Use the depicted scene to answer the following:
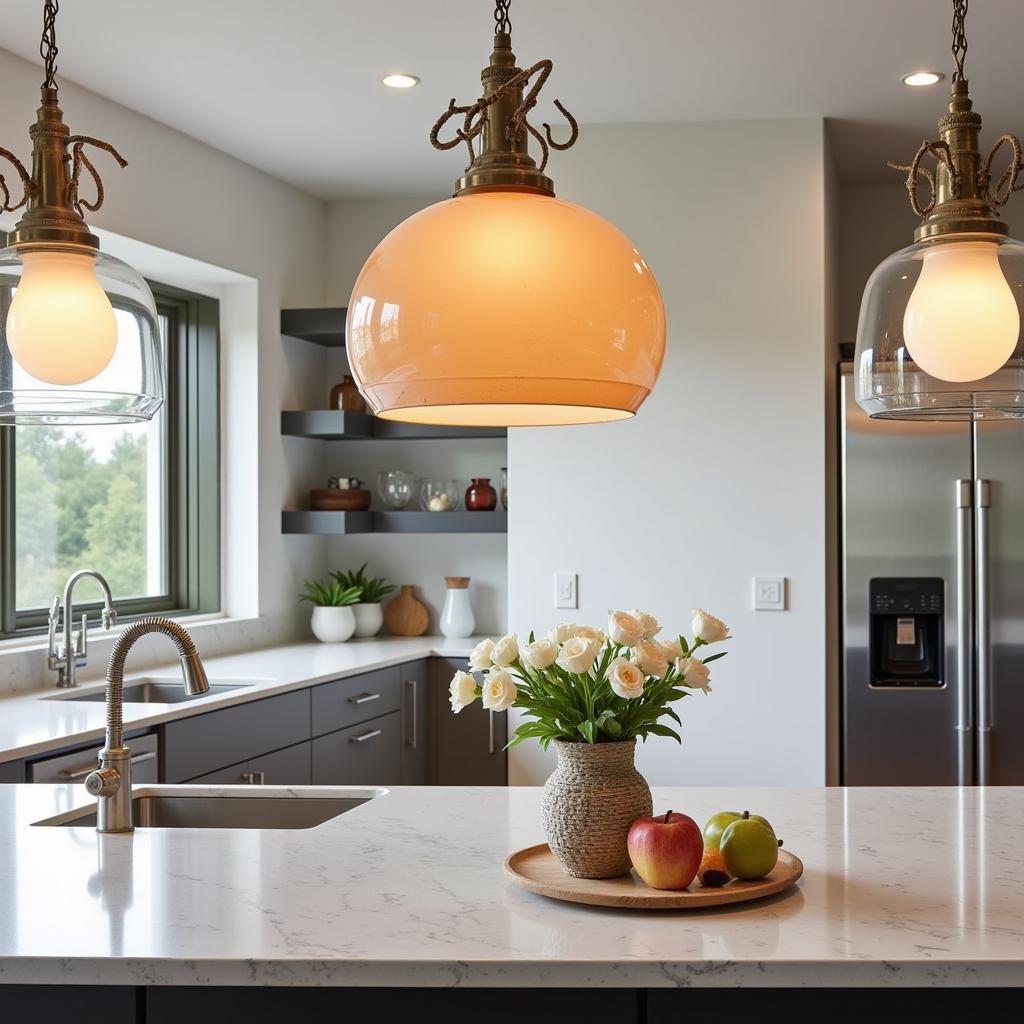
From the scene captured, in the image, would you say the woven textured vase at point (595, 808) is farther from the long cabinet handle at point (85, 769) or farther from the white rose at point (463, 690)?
the long cabinet handle at point (85, 769)

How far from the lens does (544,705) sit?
1850mm

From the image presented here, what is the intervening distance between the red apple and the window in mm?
2585

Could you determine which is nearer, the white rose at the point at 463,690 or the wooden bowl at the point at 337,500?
the white rose at the point at 463,690

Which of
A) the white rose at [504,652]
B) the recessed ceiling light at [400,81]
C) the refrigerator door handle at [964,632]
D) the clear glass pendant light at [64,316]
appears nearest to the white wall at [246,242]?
the recessed ceiling light at [400,81]

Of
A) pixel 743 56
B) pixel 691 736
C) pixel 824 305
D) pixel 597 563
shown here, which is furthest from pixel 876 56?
pixel 691 736

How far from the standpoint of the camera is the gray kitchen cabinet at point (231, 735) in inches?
131

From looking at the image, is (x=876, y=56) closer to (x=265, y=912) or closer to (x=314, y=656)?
(x=314, y=656)

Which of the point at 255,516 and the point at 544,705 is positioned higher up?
the point at 255,516

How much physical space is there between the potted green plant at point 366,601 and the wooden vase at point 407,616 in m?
0.05

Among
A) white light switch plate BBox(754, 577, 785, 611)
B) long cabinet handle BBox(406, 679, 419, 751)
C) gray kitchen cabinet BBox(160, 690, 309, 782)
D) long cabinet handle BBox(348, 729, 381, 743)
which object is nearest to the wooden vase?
long cabinet handle BBox(406, 679, 419, 751)

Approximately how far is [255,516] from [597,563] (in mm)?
1319

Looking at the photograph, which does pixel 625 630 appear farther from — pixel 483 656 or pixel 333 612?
pixel 333 612

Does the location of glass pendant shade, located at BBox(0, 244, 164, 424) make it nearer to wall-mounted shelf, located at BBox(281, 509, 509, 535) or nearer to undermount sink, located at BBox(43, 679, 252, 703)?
undermount sink, located at BBox(43, 679, 252, 703)

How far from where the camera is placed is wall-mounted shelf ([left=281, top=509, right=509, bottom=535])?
4.97m
